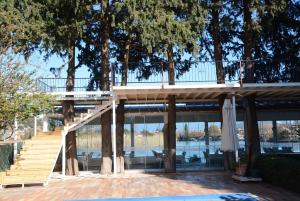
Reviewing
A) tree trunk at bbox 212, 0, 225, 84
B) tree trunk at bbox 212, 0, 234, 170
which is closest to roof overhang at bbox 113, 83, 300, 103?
tree trunk at bbox 212, 0, 234, 170

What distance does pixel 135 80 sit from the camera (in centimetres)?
1833

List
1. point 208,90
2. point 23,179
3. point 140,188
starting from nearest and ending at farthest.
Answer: point 140,188 < point 23,179 < point 208,90

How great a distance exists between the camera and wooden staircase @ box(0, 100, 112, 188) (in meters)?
14.0

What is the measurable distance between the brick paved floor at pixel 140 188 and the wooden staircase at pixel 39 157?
39cm

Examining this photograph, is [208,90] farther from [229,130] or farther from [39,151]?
[39,151]

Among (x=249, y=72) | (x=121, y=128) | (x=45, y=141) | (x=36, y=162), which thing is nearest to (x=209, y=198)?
(x=36, y=162)

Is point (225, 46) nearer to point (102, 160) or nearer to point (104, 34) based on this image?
point (104, 34)

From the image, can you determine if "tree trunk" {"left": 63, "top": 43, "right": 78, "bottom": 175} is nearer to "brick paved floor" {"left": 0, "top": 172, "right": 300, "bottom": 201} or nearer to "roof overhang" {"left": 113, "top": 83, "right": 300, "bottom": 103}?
"brick paved floor" {"left": 0, "top": 172, "right": 300, "bottom": 201}

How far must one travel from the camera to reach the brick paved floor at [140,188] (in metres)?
11.5

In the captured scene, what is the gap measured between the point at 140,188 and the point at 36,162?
13.9 ft

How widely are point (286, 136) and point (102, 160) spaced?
9.39 metres

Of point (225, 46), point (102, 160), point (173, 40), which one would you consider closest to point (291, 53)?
point (225, 46)

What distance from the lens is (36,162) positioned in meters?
14.9

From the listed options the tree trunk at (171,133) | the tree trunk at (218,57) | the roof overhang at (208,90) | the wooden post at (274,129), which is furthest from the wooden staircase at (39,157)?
the wooden post at (274,129)
